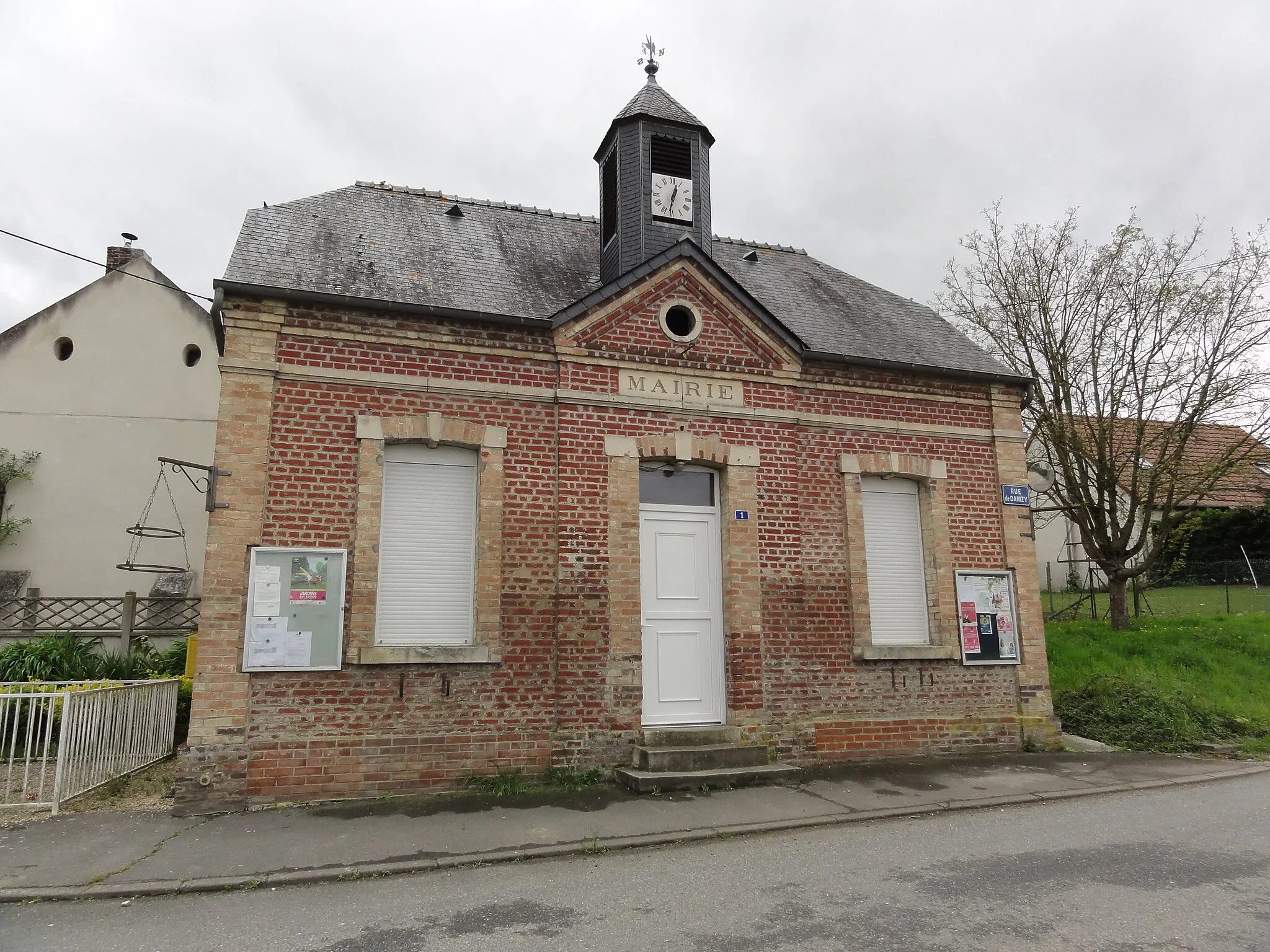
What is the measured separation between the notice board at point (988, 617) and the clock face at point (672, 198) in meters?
5.82

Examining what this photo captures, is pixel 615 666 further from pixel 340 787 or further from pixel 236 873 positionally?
pixel 236 873

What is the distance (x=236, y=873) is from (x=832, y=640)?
6.31 metres

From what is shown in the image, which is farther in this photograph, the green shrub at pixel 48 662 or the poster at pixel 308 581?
the green shrub at pixel 48 662

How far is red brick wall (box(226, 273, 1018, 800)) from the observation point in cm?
748

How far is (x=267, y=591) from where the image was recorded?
7398mm

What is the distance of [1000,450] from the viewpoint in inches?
412

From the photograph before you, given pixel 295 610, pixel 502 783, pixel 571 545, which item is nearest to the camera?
pixel 295 610

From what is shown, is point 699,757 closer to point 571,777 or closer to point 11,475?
point 571,777

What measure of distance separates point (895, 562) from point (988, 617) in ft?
4.43

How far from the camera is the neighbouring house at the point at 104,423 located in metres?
15.9

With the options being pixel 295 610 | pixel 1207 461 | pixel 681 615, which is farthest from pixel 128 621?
pixel 1207 461

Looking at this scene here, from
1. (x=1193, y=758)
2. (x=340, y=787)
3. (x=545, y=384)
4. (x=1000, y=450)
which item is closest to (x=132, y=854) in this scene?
(x=340, y=787)

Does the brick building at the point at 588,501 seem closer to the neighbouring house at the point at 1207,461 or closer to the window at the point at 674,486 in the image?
the window at the point at 674,486

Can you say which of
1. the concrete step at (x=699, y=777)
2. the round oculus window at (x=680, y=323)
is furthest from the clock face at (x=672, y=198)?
the concrete step at (x=699, y=777)
